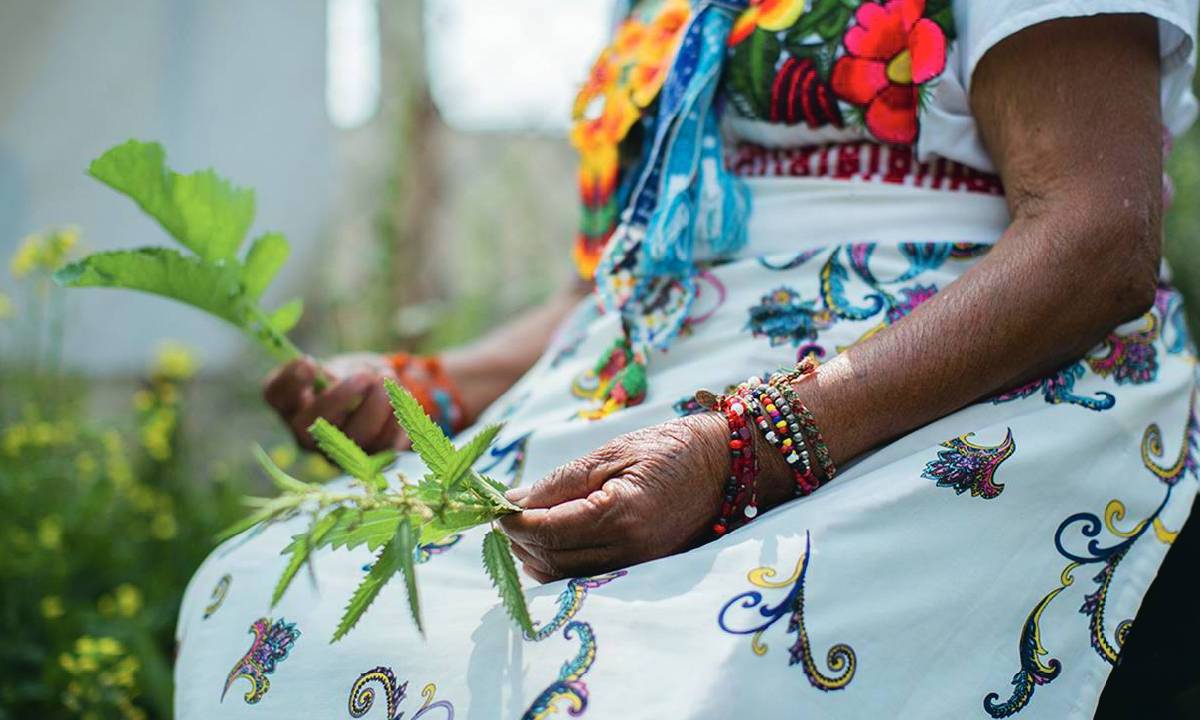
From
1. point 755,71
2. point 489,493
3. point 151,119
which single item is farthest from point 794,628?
point 151,119

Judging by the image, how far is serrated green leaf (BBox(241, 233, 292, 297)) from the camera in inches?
53.1

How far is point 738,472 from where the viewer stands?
0.99m

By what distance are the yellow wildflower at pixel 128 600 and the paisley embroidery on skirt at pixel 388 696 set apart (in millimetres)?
1368

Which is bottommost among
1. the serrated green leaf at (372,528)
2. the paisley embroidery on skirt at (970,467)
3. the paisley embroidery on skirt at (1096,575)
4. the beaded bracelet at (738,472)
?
the paisley embroidery on skirt at (1096,575)

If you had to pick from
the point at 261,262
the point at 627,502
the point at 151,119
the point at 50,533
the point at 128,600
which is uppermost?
the point at 151,119

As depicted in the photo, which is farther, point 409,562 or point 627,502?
point 627,502

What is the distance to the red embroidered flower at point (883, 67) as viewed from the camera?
1164 mm

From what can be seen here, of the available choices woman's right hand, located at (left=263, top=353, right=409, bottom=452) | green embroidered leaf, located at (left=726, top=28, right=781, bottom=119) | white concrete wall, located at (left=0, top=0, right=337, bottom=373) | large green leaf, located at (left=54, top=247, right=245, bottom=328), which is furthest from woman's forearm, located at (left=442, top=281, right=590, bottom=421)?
white concrete wall, located at (left=0, top=0, right=337, bottom=373)

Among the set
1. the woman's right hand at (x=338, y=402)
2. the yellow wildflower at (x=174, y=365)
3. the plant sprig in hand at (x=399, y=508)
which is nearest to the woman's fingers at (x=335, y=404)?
the woman's right hand at (x=338, y=402)

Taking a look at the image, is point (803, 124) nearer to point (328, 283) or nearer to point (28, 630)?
point (28, 630)

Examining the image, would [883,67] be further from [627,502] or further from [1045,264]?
[627,502]

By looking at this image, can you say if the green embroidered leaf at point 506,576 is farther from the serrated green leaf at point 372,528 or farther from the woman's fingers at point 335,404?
the woman's fingers at point 335,404

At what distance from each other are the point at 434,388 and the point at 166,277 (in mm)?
494

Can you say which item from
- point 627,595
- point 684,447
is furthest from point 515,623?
point 684,447
